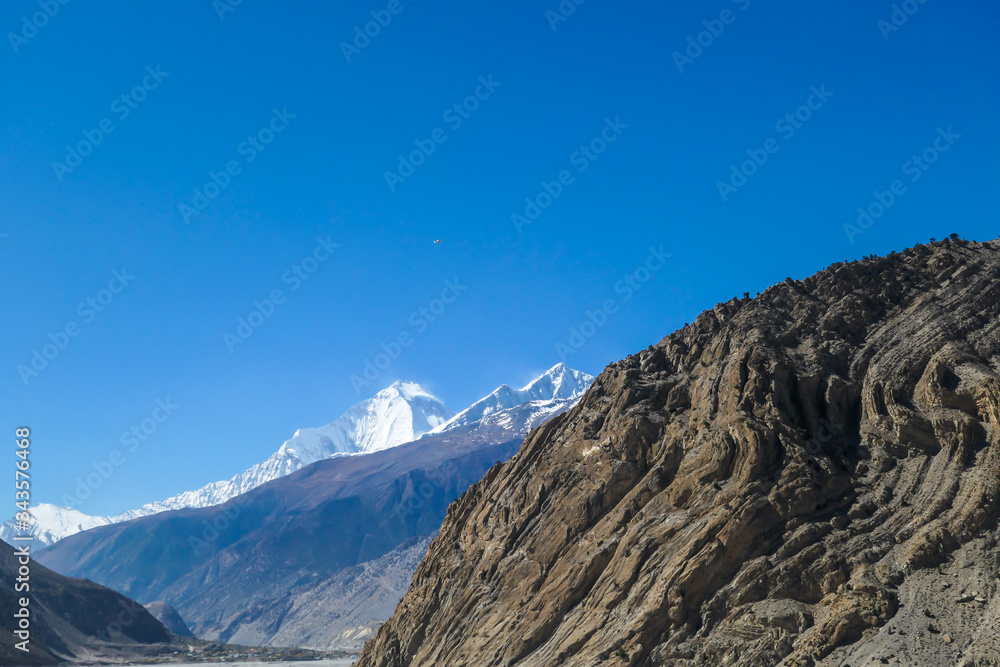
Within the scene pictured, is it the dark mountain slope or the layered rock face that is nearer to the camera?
the layered rock face

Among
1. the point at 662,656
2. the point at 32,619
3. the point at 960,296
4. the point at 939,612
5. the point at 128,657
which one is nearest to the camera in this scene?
the point at 939,612

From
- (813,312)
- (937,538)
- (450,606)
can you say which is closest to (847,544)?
(937,538)

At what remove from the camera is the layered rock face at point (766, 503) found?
48750mm

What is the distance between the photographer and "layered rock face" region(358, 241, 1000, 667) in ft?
160

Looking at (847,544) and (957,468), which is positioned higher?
(957,468)

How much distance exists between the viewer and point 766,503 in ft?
177

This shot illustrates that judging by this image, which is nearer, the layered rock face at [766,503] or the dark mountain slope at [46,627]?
the layered rock face at [766,503]

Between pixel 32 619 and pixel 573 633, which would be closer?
pixel 573 633

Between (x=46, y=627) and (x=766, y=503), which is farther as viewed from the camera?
(x=46, y=627)

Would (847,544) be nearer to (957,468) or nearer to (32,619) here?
(957,468)

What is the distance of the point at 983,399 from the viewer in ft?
178

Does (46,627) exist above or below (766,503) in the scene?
above

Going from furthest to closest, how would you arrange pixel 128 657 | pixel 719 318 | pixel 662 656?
pixel 128 657 < pixel 719 318 < pixel 662 656

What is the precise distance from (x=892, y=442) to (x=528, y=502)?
27.6 meters
